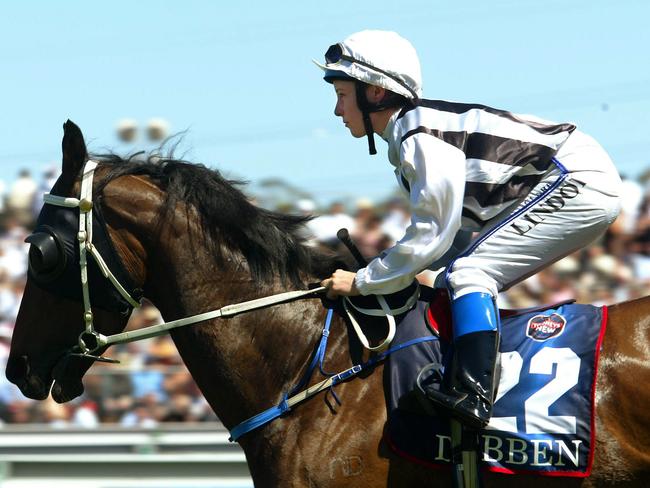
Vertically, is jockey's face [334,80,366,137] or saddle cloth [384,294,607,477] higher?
jockey's face [334,80,366,137]

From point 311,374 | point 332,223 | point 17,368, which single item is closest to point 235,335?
point 311,374

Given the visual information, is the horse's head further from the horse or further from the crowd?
the crowd

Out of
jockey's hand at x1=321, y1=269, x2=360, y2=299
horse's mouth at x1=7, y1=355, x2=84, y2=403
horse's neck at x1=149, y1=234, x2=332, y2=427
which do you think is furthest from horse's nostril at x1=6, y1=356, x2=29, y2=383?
jockey's hand at x1=321, y1=269, x2=360, y2=299

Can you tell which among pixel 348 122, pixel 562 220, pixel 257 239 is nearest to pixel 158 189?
pixel 257 239

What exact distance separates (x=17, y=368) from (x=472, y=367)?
162 centimetres

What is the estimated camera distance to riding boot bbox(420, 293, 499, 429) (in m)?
3.18

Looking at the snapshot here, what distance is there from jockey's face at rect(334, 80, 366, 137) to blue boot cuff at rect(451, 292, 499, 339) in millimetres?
738

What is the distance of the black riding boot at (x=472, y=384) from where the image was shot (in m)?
Answer: 3.18

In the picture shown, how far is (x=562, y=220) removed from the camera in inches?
134

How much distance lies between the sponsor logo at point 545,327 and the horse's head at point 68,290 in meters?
1.33

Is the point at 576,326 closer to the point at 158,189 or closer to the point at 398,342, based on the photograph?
the point at 398,342

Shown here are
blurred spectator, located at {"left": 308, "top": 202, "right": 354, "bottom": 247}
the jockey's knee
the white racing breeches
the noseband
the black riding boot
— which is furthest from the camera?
blurred spectator, located at {"left": 308, "top": 202, "right": 354, "bottom": 247}

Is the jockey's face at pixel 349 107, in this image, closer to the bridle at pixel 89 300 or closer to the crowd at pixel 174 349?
the bridle at pixel 89 300

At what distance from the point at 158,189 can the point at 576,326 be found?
4.89 ft
